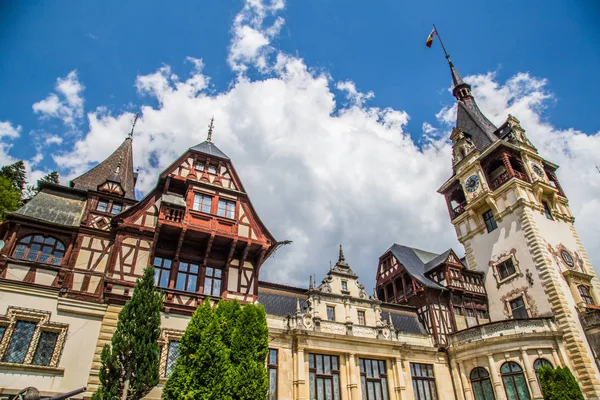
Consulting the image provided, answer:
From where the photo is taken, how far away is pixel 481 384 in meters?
22.8

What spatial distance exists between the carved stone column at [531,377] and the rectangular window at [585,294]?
705cm

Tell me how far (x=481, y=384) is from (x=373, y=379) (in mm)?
6694

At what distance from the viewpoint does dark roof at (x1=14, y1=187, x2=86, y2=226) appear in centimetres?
1767

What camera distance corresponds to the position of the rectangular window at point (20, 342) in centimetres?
1414

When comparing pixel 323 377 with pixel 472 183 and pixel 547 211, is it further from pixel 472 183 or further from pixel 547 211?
pixel 547 211

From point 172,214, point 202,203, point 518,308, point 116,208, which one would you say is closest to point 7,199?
point 116,208

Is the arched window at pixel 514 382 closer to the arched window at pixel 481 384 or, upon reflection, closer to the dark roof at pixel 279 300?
the arched window at pixel 481 384

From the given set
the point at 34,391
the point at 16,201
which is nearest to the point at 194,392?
the point at 34,391

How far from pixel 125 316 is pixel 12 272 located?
232 inches

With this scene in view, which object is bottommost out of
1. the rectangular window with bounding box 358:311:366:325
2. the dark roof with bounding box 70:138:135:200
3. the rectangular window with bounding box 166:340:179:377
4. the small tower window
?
the rectangular window with bounding box 166:340:179:377

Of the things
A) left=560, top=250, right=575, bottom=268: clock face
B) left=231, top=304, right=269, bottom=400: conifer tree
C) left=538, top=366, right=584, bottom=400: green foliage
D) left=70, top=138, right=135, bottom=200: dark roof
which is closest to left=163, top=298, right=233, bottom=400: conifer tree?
left=231, top=304, right=269, bottom=400: conifer tree

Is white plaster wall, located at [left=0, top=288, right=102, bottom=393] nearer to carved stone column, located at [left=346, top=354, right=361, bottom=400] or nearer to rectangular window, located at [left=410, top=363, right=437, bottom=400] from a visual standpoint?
carved stone column, located at [left=346, top=354, right=361, bottom=400]

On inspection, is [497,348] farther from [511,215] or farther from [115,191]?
[115,191]

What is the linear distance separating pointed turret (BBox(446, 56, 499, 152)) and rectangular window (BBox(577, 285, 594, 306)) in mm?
13945
